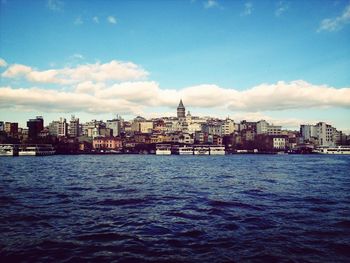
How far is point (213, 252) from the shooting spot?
1386cm

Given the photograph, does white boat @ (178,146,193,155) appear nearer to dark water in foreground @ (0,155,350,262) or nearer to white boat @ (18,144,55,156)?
white boat @ (18,144,55,156)

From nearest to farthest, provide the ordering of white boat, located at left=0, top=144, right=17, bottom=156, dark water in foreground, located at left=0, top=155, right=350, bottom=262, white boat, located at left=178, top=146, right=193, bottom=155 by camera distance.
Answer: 1. dark water in foreground, located at left=0, top=155, right=350, bottom=262
2. white boat, located at left=0, top=144, right=17, bottom=156
3. white boat, located at left=178, top=146, right=193, bottom=155

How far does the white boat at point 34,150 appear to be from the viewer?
167750 millimetres

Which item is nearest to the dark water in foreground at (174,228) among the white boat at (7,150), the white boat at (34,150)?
the white boat at (7,150)

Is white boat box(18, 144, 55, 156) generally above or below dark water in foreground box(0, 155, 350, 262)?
above

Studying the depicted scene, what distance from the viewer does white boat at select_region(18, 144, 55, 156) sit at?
167750 millimetres

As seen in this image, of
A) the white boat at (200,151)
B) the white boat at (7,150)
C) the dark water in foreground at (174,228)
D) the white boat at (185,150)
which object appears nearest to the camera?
the dark water in foreground at (174,228)

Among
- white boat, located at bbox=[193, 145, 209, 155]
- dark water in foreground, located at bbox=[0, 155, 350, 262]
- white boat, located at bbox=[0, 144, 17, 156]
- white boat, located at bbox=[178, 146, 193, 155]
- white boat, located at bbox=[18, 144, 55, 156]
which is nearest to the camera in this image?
dark water in foreground, located at bbox=[0, 155, 350, 262]

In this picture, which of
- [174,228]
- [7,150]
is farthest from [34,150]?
[174,228]

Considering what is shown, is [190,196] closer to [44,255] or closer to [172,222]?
[172,222]

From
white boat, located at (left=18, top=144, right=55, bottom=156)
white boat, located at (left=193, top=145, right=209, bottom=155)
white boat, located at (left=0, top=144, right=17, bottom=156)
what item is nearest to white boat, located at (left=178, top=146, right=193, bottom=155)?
white boat, located at (left=193, top=145, right=209, bottom=155)

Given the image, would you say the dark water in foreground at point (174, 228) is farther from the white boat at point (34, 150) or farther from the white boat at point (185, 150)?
the white boat at point (185, 150)

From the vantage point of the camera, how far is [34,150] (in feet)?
559

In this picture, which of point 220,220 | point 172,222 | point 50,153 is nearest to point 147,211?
point 172,222
